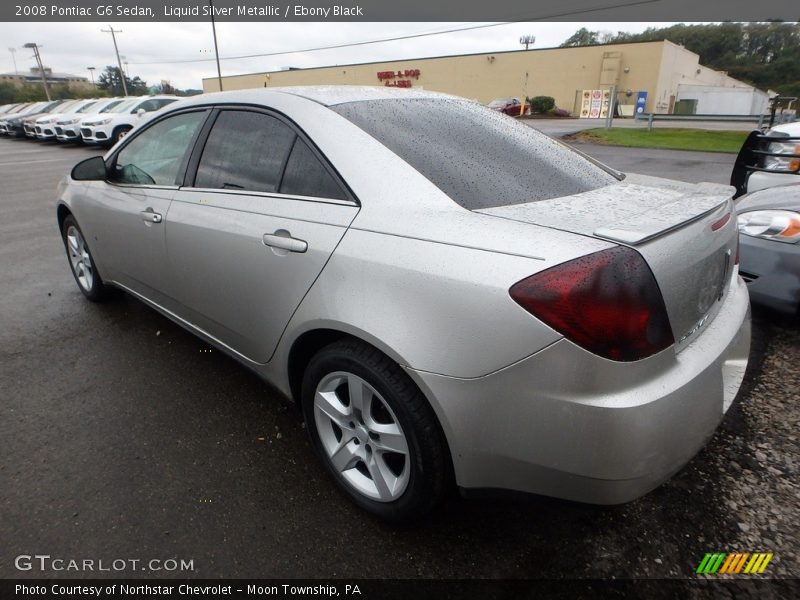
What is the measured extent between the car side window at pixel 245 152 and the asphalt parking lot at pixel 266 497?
1.15 m

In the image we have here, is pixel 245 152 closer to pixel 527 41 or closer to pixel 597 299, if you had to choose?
pixel 597 299

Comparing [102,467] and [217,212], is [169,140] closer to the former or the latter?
[217,212]

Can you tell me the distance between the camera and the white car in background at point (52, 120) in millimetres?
19891

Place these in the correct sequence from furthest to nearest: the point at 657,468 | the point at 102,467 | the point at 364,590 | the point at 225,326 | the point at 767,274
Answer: the point at 767,274, the point at 225,326, the point at 102,467, the point at 364,590, the point at 657,468

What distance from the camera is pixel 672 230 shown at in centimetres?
151

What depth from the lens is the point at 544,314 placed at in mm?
1352

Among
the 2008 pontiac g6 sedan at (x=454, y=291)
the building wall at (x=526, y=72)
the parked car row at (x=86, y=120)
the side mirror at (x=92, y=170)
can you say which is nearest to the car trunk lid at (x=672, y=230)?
the 2008 pontiac g6 sedan at (x=454, y=291)

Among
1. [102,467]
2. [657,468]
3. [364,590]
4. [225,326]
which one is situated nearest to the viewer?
[657,468]

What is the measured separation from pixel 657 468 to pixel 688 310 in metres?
0.48

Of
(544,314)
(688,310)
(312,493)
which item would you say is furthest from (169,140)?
(688,310)

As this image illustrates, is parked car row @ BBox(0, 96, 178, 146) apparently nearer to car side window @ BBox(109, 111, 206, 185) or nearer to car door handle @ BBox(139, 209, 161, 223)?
car side window @ BBox(109, 111, 206, 185)

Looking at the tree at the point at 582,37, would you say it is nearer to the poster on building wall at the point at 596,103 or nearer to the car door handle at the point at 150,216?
the poster on building wall at the point at 596,103
